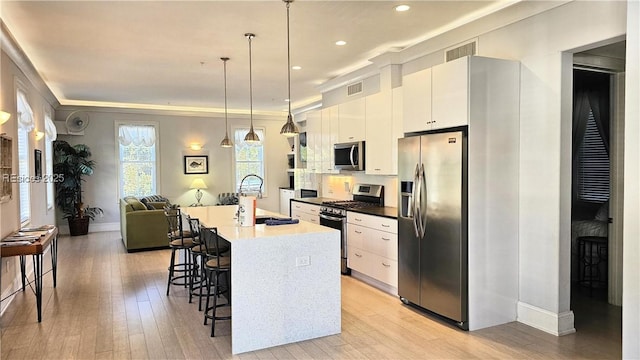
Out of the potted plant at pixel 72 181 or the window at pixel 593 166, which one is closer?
the window at pixel 593 166

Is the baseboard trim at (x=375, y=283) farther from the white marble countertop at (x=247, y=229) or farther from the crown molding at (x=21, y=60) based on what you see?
the crown molding at (x=21, y=60)

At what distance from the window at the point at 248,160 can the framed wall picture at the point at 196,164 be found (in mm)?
775

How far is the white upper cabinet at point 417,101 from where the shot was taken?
162 inches

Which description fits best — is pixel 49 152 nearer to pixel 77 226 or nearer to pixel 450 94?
pixel 77 226

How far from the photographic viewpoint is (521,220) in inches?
153

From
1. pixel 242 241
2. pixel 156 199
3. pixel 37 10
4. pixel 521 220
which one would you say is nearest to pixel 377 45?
pixel 521 220

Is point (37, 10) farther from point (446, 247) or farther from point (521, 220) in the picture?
point (521, 220)

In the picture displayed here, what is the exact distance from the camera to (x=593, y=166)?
4.64m

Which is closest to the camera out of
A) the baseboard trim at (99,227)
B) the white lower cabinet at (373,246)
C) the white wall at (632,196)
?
the white wall at (632,196)

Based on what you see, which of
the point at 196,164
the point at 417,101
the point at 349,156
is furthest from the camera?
the point at 196,164

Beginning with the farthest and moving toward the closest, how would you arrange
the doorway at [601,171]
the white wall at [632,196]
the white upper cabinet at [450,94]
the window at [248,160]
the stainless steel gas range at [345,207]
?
the window at [248,160], the stainless steel gas range at [345,207], the doorway at [601,171], the white upper cabinet at [450,94], the white wall at [632,196]

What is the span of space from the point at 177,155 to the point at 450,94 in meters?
8.01

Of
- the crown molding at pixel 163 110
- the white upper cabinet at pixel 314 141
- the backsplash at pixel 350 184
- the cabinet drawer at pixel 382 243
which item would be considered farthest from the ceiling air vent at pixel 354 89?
the crown molding at pixel 163 110

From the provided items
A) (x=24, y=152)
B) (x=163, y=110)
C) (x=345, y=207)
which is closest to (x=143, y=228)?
(x=24, y=152)
